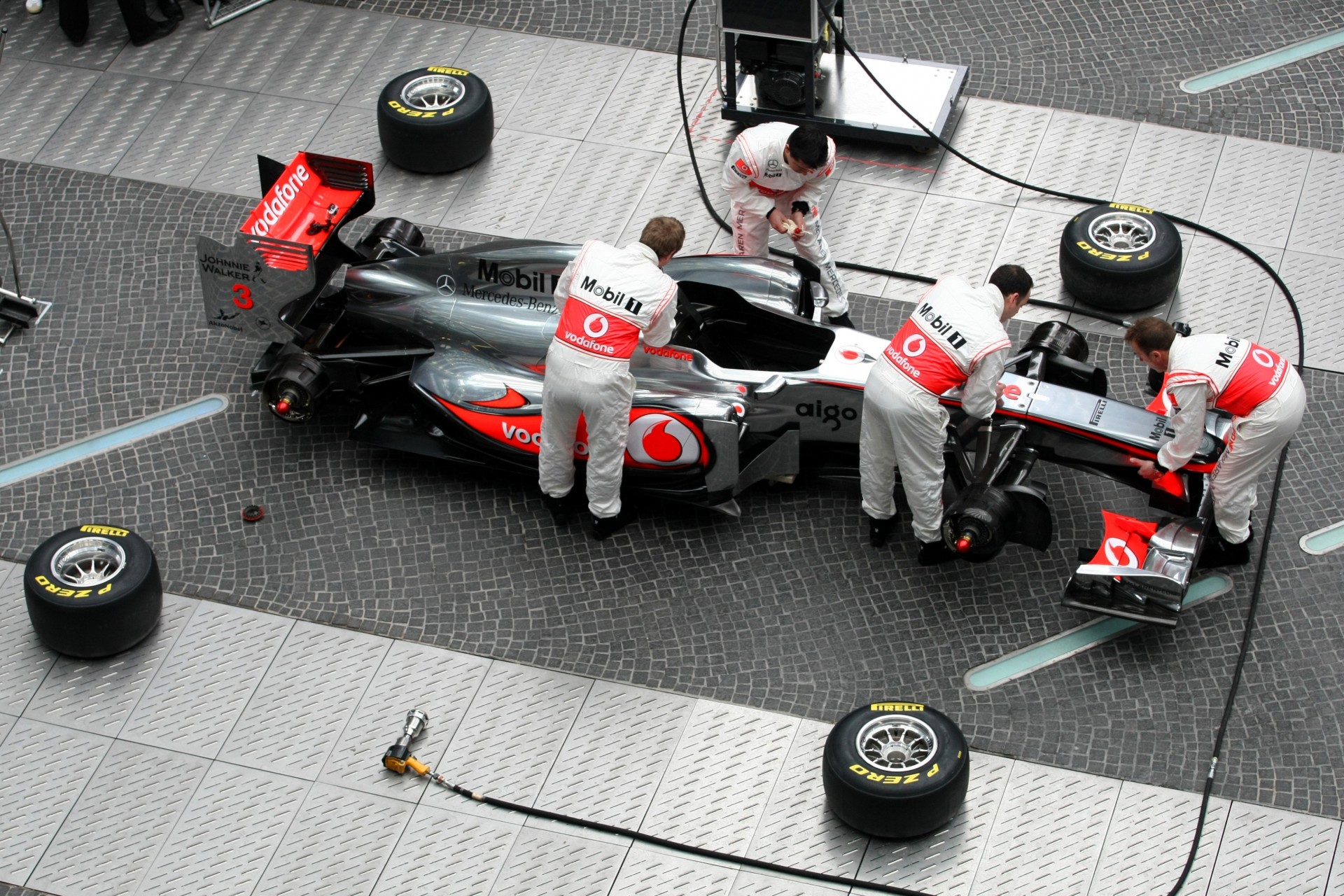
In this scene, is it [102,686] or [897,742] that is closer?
[897,742]

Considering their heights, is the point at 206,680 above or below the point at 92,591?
below

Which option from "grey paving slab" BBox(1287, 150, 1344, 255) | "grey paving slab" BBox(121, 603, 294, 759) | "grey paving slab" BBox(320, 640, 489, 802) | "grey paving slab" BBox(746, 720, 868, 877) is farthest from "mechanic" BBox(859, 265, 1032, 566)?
"grey paving slab" BBox(121, 603, 294, 759)

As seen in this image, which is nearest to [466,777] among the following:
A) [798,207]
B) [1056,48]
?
[798,207]

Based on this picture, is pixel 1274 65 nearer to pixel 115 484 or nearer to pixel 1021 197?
pixel 1021 197

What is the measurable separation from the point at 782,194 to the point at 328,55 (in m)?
3.92

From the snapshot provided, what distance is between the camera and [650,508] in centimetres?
817

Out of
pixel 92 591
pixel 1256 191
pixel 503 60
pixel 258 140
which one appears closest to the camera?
pixel 92 591

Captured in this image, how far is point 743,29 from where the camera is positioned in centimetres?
969

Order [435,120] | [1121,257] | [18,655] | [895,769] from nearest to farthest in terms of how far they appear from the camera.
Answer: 1. [895,769]
2. [18,655]
3. [1121,257]
4. [435,120]

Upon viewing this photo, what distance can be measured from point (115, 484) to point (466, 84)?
3.30 m

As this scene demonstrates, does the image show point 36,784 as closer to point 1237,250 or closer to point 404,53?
point 404,53

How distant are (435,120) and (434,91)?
1.05ft

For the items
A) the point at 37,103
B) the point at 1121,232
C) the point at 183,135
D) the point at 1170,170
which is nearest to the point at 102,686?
the point at 183,135

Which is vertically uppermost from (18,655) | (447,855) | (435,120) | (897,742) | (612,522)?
(435,120)
